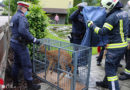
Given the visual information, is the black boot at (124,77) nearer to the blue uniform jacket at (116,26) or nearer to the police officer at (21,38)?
the blue uniform jacket at (116,26)

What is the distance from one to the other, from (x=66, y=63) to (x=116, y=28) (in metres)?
1.49

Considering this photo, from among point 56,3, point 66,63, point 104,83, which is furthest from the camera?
point 56,3

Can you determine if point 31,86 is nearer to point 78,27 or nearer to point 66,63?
point 66,63

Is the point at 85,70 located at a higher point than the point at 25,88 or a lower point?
higher

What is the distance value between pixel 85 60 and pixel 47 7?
26.0 meters

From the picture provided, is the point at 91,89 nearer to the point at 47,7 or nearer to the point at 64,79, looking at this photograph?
the point at 64,79

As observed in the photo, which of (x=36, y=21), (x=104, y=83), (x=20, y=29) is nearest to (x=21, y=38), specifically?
(x=20, y=29)

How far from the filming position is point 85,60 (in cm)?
337

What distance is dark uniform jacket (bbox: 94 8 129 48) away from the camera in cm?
304

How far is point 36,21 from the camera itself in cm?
482

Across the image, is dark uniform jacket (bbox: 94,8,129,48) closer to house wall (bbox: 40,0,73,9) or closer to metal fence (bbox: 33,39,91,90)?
metal fence (bbox: 33,39,91,90)

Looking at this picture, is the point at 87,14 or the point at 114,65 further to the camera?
the point at 87,14

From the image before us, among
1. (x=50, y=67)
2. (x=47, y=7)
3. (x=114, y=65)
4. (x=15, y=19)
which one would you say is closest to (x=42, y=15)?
(x=15, y=19)

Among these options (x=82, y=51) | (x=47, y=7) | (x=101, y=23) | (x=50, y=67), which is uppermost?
(x=47, y=7)
